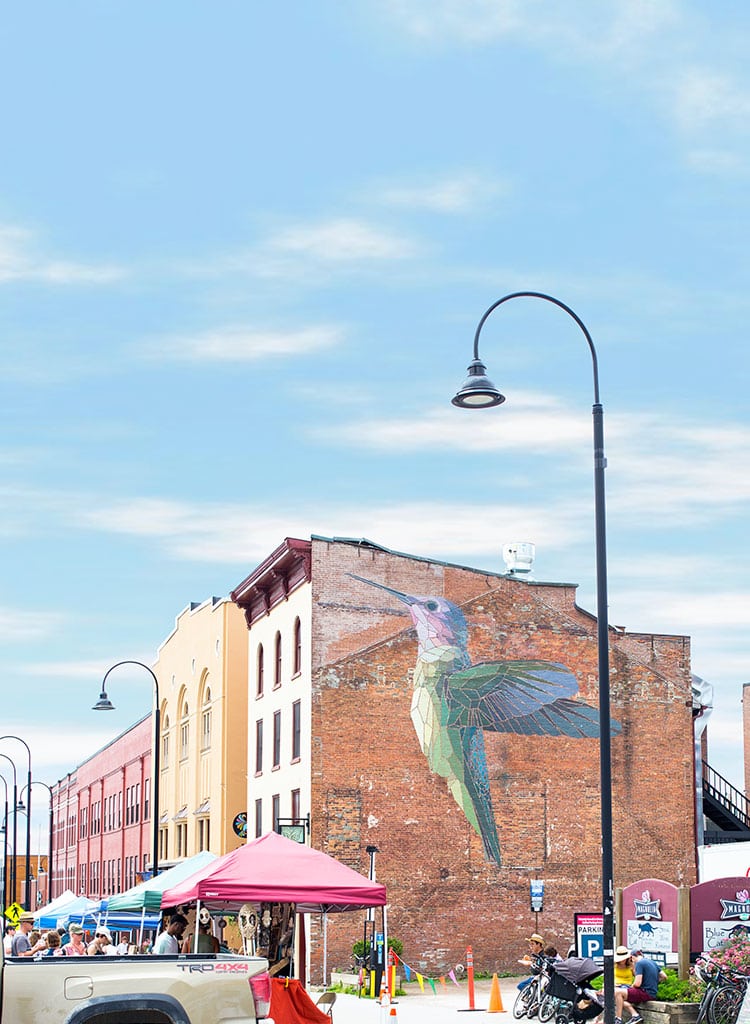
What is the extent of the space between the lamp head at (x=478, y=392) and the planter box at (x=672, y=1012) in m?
9.59

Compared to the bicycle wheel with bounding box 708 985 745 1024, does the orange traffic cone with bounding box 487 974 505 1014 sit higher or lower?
lower

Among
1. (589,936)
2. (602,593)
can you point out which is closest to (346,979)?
(589,936)

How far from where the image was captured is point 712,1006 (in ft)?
66.5

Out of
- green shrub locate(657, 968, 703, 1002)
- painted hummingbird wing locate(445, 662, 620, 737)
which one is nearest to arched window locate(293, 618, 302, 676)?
painted hummingbird wing locate(445, 662, 620, 737)

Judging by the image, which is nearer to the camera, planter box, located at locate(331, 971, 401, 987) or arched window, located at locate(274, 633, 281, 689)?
planter box, located at locate(331, 971, 401, 987)

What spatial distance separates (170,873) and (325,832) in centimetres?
1531

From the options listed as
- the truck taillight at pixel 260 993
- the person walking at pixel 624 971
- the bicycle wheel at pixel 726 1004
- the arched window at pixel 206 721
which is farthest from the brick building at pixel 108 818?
the truck taillight at pixel 260 993

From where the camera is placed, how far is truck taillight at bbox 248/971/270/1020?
1098cm

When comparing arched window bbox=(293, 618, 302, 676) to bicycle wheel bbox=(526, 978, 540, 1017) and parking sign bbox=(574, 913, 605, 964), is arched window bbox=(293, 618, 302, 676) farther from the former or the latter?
parking sign bbox=(574, 913, 605, 964)

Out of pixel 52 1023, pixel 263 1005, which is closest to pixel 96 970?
pixel 52 1023

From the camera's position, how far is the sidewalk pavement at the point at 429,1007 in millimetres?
27297

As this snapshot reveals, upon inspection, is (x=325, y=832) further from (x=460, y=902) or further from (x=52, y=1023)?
(x=52, y=1023)

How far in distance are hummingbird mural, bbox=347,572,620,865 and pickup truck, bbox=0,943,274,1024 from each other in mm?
30989

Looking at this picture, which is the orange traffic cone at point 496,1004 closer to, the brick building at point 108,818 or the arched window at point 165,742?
the brick building at point 108,818
